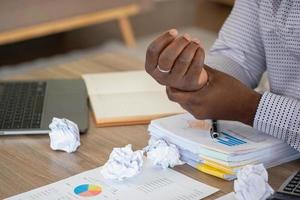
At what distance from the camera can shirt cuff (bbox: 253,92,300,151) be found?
1025 mm

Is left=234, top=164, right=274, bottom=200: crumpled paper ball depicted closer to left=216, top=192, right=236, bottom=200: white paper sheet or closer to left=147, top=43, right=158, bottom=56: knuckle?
left=216, top=192, right=236, bottom=200: white paper sheet

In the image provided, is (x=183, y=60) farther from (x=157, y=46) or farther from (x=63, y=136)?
(x=63, y=136)

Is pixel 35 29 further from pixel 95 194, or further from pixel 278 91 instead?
pixel 95 194

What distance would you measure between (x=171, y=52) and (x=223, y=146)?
173mm

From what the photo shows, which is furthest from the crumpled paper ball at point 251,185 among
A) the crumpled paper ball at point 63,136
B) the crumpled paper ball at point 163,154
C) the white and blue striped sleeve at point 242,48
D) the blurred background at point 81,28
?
the blurred background at point 81,28

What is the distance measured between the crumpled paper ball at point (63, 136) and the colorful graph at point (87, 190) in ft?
0.45

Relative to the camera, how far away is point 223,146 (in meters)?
0.99

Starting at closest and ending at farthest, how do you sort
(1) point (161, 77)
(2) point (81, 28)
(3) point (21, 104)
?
(1) point (161, 77) → (3) point (21, 104) → (2) point (81, 28)

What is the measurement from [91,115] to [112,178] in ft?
0.96

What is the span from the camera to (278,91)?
123 centimetres

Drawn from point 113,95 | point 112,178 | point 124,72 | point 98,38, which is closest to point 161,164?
point 112,178

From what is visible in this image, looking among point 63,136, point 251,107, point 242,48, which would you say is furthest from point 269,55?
point 63,136

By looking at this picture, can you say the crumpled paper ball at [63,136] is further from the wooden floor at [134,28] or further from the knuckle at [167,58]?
the wooden floor at [134,28]

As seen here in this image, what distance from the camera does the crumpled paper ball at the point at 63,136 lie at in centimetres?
106
